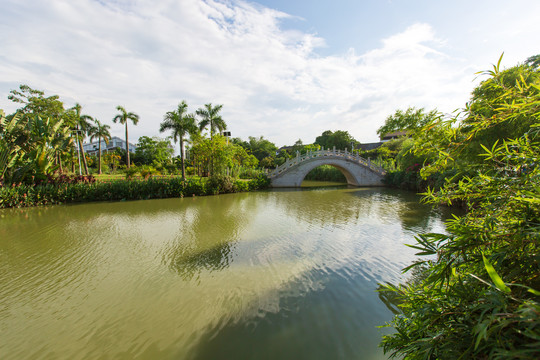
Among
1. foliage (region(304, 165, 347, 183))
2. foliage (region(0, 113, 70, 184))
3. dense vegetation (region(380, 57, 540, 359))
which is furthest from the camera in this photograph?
foliage (region(304, 165, 347, 183))

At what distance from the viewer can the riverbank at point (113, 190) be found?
38.6ft

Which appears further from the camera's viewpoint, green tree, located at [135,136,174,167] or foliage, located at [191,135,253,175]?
green tree, located at [135,136,174,167]

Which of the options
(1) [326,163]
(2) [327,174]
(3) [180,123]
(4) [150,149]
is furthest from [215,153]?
(4) [150,149]

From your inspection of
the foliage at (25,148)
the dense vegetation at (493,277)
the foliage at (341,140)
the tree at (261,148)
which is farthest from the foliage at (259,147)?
the dense vegetation at (493,277)

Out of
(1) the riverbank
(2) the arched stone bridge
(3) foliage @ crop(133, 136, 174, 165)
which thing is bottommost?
(1) the riverbank

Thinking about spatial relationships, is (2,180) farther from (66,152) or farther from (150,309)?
(150,309)

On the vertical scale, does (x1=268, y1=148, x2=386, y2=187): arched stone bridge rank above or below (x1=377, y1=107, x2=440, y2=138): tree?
below

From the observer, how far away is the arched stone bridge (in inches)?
879

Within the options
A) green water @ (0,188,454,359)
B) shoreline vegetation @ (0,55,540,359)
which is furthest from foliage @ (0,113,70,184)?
green water @ (0,188,454,359)

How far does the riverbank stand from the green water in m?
5.11

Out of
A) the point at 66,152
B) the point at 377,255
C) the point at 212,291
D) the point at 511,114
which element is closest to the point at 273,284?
the point at 212,291

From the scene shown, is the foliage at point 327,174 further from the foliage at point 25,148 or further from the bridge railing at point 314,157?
the foliage at point 25,148

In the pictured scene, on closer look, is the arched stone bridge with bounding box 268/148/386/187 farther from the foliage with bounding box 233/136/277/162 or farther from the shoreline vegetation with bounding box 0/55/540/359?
the foliage with bounding box 233/136/277/162

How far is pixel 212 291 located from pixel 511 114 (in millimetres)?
4462
